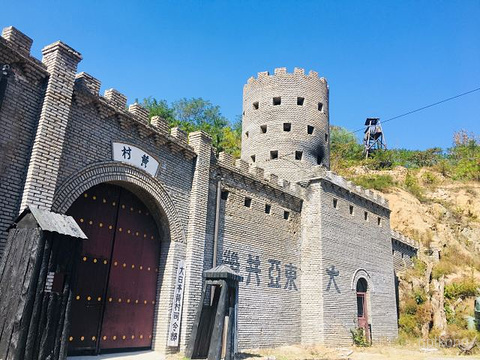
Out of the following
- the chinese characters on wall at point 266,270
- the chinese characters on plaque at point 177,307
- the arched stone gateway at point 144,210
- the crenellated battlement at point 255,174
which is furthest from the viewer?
the crenellated battlement at point 255,174

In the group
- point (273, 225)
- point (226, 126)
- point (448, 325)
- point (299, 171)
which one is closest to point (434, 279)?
point (448, 325)

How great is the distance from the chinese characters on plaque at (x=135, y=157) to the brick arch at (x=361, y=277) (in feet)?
32.2

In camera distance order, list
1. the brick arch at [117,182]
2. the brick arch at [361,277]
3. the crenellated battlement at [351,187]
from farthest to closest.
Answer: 1. the crenellated battlement at [351,187]
2. the brick arch at [361,277]
3. the brick arch at [117,182]

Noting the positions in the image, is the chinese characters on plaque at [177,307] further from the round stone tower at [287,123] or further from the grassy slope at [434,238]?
the grassy slope at [434,238]

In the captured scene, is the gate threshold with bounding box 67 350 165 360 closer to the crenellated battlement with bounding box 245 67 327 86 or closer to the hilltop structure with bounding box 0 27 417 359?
the hilltop structure with bounding box 0 27 417 359

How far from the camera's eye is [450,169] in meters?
41.2

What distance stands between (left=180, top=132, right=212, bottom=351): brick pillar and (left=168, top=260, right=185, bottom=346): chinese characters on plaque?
0.42ft

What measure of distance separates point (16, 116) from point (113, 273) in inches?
171

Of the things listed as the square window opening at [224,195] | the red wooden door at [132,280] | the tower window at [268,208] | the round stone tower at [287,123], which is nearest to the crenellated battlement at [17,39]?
the red wooden door at [132,280]

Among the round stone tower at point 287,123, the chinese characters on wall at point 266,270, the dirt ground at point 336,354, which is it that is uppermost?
the round stone tower at point 287,123

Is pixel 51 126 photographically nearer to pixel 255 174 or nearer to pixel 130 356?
pixel 130 356

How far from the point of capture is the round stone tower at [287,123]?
60.0 feet

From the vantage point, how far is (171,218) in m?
11.2

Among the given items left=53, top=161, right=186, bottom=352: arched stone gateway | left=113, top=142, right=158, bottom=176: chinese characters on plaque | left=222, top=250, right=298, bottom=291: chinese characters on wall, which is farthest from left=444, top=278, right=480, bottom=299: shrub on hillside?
left=113, top=142, right=158, bottom=176: chinese characters on plaque
